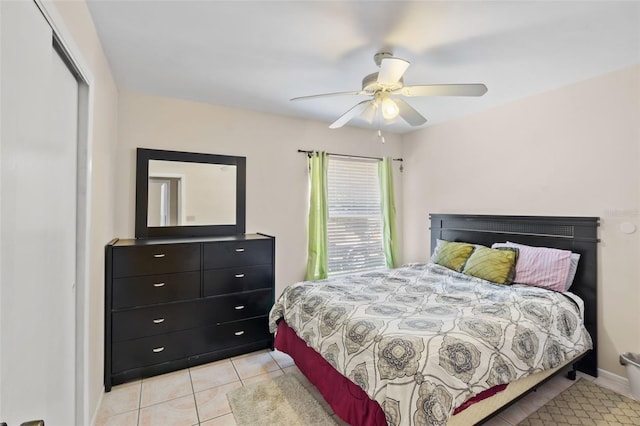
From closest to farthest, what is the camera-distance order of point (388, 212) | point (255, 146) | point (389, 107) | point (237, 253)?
point (389, 107) < point (237, 253) < point (255, 146) < point (388, 212)

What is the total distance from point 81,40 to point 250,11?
35.9 inches

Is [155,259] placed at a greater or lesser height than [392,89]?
lesser

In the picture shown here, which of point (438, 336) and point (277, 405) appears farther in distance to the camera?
point (277, 405)

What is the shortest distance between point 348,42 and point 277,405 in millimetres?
2582

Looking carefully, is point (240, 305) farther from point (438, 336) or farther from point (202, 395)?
point (438, 336)

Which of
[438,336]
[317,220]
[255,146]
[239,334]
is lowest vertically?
[239,334]

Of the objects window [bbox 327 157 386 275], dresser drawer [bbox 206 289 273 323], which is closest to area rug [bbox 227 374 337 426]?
dresser drawer [bbox 206 289 273 323]

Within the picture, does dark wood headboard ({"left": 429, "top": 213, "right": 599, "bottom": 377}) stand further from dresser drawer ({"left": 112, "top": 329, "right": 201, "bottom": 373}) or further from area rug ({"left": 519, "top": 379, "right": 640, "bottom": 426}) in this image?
dresser drawer ({"left": 112, "top": 329, "right": 201, "bottom": 373})

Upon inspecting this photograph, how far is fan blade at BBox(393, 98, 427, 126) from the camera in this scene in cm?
236

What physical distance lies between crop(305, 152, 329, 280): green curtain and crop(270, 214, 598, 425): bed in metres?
0.89

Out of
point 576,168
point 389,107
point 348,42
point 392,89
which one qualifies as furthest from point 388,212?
point 348,42

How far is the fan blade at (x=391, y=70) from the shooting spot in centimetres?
183

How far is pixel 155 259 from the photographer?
8.31ft

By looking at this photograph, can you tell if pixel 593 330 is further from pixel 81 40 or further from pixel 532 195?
pixel 81 40
